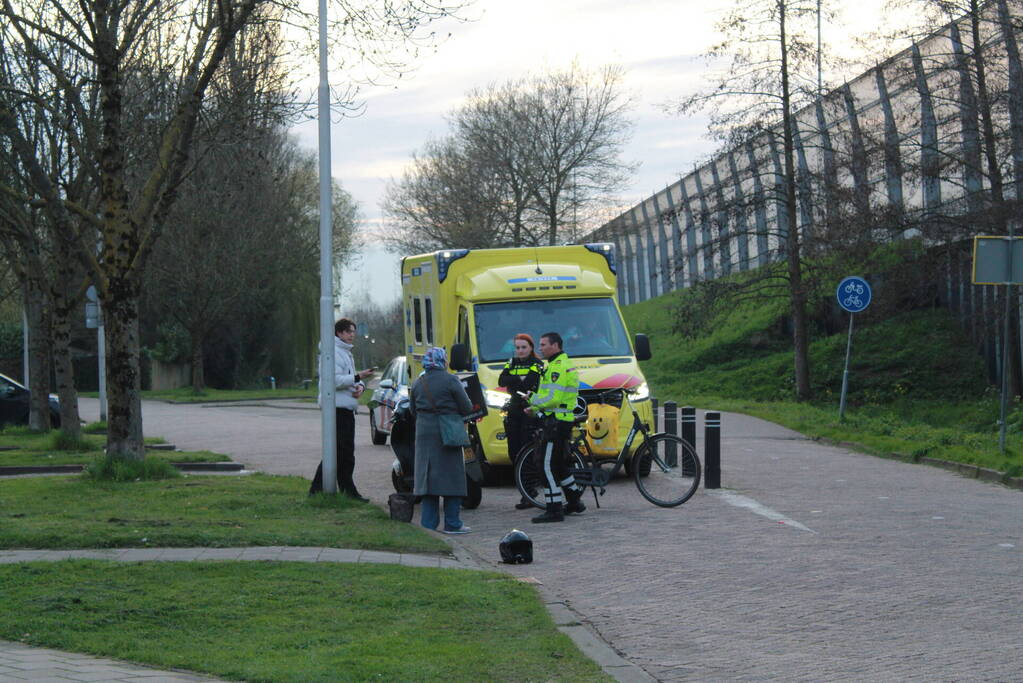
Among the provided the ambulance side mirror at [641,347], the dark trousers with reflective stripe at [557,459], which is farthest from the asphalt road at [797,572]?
the ambulance side mirror at [641,347]

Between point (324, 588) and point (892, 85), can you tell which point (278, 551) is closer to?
point (324, 588)

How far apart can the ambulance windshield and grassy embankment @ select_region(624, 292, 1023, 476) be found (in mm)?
6123

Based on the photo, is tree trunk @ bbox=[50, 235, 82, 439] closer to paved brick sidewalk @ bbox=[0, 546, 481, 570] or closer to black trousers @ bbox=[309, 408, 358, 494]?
black trousers @ bbox=[309, 408, 358, 494]

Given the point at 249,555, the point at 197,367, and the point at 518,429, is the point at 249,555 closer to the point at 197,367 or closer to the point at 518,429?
the point at 518,429

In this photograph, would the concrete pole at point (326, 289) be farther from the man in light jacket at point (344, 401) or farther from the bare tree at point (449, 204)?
the bare tree at point (449, 204)

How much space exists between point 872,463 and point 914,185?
1172 cm

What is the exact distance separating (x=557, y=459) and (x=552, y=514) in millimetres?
537

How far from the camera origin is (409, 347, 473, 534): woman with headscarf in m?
12.0

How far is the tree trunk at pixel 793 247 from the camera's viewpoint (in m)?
33.2

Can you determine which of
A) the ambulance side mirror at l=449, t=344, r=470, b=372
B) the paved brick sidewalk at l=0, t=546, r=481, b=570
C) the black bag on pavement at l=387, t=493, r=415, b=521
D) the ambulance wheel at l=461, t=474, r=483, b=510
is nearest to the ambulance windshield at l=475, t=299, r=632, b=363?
the ambulance side mirror at l=449, t=344, r=470, b=372

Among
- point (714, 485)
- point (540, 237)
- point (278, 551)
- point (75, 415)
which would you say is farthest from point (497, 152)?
point (278, 551)

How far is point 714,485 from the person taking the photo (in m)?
15.0

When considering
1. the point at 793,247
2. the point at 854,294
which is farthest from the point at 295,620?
the point at 793,247

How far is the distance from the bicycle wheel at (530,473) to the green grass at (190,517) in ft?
4.79
